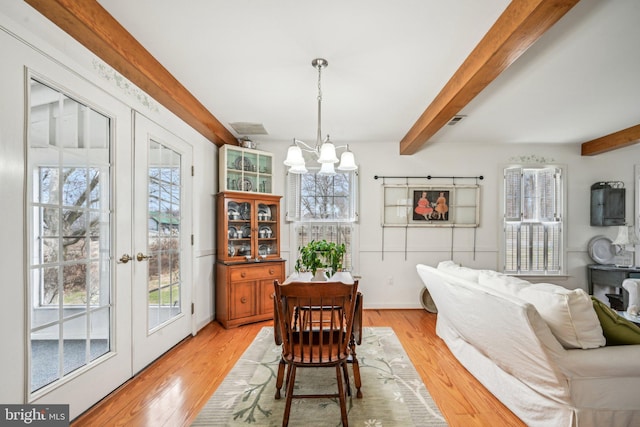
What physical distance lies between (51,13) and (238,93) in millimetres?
1449

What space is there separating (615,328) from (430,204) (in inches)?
114

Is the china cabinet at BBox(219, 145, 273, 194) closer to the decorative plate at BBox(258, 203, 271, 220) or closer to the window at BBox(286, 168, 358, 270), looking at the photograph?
the decorative plate at BBox(258, 203, 271, 220)

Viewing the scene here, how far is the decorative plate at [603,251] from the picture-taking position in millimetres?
4395

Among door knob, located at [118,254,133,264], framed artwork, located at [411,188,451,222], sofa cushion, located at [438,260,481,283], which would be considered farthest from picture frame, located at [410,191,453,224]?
door knob, located at [118,254,133,264]

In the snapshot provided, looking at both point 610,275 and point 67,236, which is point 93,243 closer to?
point 67,236

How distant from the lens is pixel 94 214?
6.75ft

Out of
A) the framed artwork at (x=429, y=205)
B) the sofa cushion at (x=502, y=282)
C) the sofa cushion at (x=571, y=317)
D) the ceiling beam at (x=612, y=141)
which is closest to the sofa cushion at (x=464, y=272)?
→ the sofa cushion at (x=502, y=282)

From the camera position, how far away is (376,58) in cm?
223

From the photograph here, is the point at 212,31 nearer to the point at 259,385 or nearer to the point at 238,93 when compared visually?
the point at 238,93

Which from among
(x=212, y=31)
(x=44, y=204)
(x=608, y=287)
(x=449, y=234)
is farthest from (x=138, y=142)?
(x=608, y=287)

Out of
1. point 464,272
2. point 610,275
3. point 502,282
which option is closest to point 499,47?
point 502,282

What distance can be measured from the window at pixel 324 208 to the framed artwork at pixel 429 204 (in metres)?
0.91

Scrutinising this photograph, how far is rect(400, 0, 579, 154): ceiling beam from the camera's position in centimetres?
151

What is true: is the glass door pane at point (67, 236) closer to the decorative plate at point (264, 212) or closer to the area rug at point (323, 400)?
the area rug at point (323, 400)
